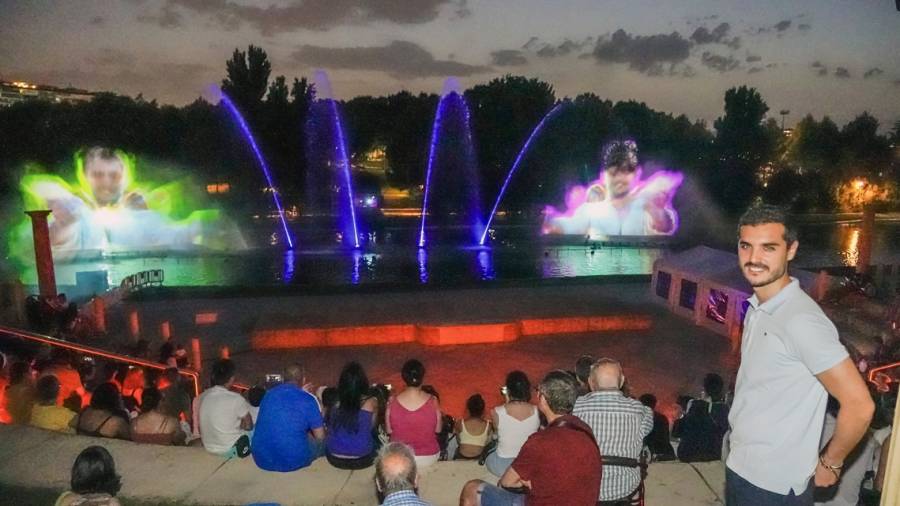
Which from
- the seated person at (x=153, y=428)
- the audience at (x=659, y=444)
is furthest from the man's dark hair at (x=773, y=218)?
the seated person at (x=153, y=428)

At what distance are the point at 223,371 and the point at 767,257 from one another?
5.34 m

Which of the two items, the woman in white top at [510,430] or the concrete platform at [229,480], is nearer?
the concrete platform at [229,480]

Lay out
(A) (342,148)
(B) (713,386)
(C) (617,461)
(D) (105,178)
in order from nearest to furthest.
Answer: (C) (617,461), (B) (713,386), (D) (105,178), (A) (342,148)

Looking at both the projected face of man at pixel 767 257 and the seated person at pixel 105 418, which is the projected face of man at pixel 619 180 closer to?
the seated person at pixel 105 418

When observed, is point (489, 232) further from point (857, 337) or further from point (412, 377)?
point (412, 377)

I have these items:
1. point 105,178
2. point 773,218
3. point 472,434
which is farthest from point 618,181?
point 773,218

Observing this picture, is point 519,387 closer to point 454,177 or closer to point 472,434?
point 472,434

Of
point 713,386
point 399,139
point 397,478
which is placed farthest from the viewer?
point 399,139

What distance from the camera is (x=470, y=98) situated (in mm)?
56375

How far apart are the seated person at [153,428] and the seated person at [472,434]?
10.4ft

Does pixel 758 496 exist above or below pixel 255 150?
below

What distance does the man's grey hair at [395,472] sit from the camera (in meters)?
3.19

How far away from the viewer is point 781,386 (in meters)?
2.60

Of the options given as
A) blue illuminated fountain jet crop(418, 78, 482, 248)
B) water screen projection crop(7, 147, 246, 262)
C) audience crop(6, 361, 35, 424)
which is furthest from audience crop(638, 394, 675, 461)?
blue illuminated fountain jet crop(418, 78, 482, 248)
